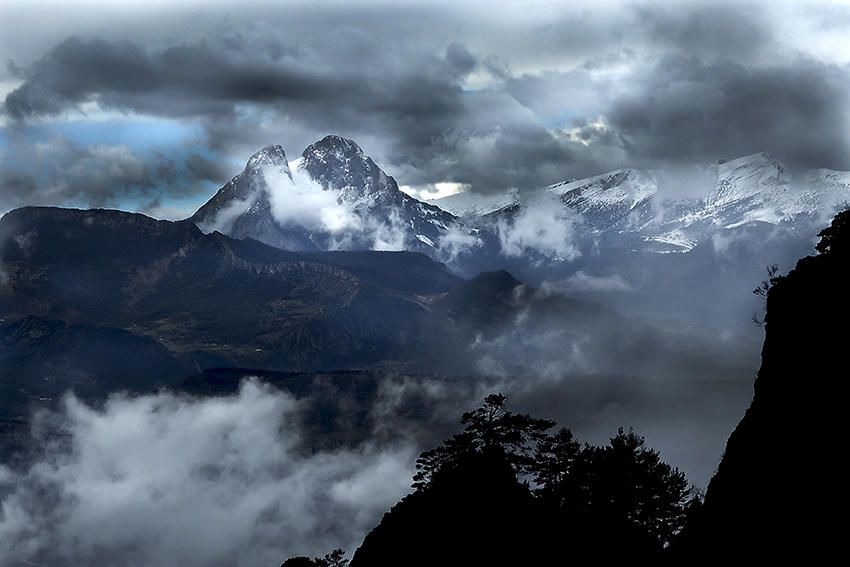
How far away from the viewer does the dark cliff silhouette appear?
66438 mm

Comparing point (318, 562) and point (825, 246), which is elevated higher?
point (825, 246)

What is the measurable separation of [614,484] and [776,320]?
35.9 m

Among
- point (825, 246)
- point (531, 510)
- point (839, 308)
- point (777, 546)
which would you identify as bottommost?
point (777, 546)

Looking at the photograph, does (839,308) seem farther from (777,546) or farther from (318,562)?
(318,562)

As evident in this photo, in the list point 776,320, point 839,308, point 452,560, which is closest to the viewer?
point 839,308

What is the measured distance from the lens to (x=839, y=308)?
240 ft

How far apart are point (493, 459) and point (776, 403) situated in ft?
92.8

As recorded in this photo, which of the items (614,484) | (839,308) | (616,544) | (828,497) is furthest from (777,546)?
(614,484)

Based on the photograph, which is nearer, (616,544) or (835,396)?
(835,396)

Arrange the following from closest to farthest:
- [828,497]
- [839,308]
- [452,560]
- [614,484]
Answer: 1. [828,497]
2. [839,308]
3. [452,560]
4. [614,484]

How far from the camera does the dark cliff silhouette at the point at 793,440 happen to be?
66438mm

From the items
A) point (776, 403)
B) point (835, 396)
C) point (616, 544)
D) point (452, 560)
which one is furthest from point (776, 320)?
point (452, 560)

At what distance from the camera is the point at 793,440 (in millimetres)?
71188

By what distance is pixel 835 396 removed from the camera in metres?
69.1
